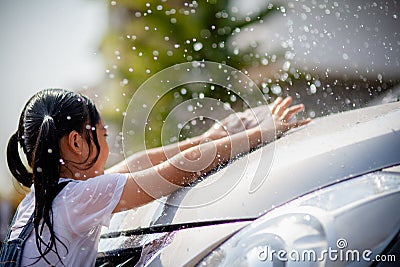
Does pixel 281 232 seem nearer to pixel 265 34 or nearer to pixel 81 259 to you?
pixel 81 259

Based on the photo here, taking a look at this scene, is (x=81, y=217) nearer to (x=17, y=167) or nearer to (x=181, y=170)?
(x=181, y=170)

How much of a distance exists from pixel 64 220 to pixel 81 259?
129 millimetres

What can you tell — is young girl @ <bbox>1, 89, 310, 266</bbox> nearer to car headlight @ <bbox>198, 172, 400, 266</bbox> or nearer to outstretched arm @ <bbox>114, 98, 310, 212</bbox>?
outstretched arm @ <bbox>114, 98, 310, 212</bbox>

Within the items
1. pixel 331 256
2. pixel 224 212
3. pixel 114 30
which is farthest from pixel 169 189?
pixel 114 30

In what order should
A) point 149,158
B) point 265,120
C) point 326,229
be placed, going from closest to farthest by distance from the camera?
point 326,229 < point 265,120 < point 149,158

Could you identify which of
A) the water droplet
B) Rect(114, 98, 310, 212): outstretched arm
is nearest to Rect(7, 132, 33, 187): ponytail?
Rect(114, 98, 310, 212): outstretched arm

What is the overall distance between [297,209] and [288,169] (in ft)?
0.48

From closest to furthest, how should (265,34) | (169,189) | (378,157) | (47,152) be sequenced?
(378,157) → (169,189) → (47,152) → (265,34)

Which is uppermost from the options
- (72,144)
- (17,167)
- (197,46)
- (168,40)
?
(72,144)

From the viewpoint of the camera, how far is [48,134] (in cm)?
198

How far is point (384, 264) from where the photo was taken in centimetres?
133

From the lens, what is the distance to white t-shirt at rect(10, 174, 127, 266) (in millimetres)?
1865

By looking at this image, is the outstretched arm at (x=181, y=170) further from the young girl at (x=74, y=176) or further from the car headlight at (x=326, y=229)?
the car headlight at (x=326, y=229)

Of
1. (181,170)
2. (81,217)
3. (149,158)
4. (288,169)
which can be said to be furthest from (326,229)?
(149,158)
